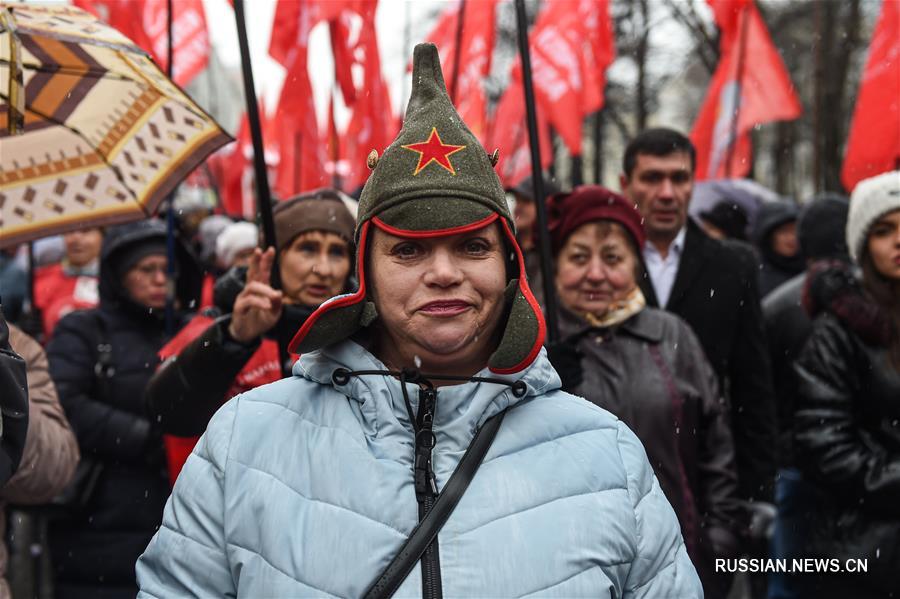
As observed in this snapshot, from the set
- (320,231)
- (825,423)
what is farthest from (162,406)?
(825,423)

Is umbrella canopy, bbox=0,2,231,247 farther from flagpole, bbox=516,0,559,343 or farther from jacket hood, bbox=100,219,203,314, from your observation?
flagpole, bbox=516,0,559,343

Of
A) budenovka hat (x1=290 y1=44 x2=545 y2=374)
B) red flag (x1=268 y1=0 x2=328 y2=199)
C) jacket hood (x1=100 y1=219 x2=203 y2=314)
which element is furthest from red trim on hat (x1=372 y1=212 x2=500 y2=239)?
red flag (x1=268 y1=0 x2=328 y2=199)

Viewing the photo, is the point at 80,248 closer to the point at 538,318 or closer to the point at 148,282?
the point at 148,282

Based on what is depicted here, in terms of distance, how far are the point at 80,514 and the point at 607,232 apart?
87.2 inches

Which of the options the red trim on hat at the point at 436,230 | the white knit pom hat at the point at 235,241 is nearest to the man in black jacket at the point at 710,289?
the red trim on hat at the point at 436,230

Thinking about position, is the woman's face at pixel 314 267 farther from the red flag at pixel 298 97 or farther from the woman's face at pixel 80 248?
the woman's face at pixel 80 248

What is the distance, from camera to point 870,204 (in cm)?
383

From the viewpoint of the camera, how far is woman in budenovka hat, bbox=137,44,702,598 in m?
1.89

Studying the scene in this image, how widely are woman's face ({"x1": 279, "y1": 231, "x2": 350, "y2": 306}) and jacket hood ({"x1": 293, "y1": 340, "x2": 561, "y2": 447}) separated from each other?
1499mm

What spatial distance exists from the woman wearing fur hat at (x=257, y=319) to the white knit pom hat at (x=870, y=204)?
1.83m

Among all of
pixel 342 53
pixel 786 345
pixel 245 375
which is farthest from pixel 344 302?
pixel 342 53

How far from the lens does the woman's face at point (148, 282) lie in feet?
14.4

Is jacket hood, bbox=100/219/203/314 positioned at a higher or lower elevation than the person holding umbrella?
higher

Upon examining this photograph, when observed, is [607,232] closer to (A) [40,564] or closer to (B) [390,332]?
(B) [390,332]
